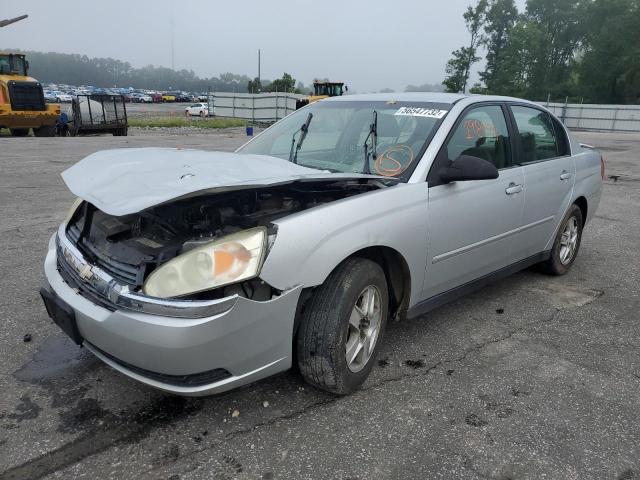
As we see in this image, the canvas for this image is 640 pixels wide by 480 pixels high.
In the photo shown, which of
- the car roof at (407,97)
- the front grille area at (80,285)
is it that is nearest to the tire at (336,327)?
the front grille area at (80,285)

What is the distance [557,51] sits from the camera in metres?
72.2

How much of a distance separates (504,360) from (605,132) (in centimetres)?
3431

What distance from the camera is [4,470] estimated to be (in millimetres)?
2098

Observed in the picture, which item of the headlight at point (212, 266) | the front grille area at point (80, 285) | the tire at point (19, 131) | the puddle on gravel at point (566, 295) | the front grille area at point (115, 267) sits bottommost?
the tire at point (19, 131)

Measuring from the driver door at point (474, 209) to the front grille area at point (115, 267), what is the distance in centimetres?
163

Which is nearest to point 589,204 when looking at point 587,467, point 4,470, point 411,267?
point 411,267

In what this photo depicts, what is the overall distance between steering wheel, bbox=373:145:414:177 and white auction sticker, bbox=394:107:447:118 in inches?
12.8

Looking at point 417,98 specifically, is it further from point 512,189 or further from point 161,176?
point 161,176

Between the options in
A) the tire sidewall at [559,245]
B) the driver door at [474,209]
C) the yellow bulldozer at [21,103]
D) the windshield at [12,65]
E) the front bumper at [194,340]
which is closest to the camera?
the front bumper at [194,340]

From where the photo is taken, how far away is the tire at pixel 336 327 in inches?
96.7

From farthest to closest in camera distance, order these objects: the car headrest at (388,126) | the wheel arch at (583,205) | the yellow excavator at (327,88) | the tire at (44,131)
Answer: the yellow excavator at (327,88)
the tire at (44,131)
the wheel arch at (583,205)
the car headrest at (388,126)

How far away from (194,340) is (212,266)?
0.32m

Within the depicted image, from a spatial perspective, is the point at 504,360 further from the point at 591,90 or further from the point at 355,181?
the point at 591,90

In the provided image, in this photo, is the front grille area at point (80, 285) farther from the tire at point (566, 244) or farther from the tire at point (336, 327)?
the tire at point (566, 244)
